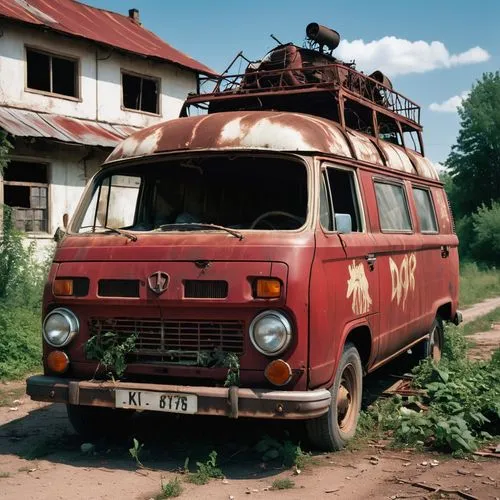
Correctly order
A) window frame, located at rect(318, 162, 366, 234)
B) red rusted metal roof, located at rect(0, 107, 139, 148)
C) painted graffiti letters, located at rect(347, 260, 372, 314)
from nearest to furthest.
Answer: window frame, located at rect(318, 162, 366, 234) < painted graffiti letters, located at rect(347, 260, 372, 314) < red rusted metal roof, located at rect(0, 107, 139, 148)

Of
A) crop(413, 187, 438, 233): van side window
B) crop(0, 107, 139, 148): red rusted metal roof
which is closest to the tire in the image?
crop(413, 187, 438, 233): van side window

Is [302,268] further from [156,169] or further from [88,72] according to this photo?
[88,72]

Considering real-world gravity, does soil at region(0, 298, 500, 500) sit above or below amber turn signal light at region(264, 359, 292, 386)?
below

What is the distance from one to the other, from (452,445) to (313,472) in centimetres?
113

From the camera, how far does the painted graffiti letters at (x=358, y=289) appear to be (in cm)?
526

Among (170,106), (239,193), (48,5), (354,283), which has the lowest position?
(354,283)

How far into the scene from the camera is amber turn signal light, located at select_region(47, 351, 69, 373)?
5.01m

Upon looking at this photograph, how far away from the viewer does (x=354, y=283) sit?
5324mm

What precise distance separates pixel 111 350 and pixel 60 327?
43cm

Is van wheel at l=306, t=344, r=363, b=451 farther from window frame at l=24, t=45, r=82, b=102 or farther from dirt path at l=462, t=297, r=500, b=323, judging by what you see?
window frame at l=24, t=45, r=82, b=102

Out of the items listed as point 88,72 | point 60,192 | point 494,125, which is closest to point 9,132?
point 60,192

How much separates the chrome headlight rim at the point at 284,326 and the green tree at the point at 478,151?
38.6m

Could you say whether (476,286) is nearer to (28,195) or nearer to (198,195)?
(28,195)

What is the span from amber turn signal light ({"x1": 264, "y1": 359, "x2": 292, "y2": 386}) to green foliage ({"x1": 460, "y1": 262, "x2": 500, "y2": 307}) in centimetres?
1492
